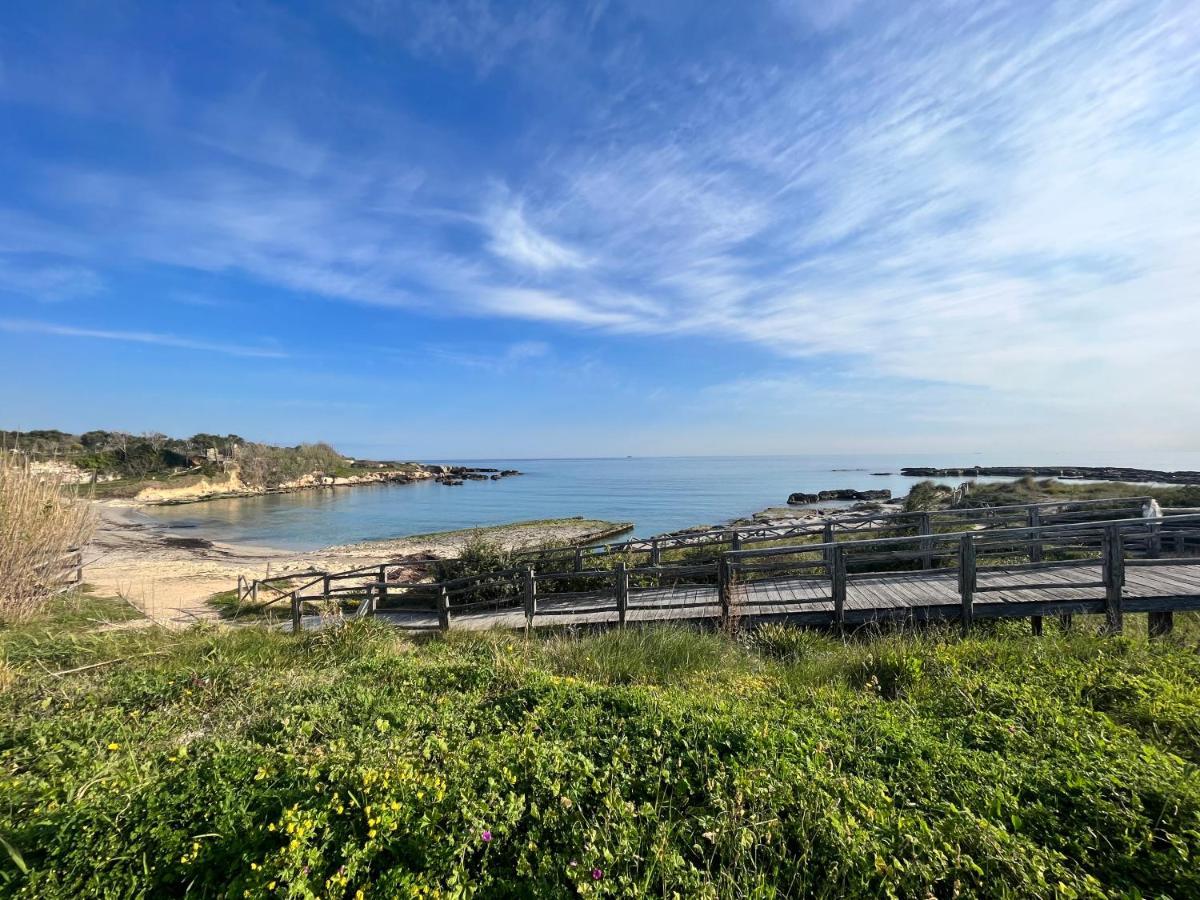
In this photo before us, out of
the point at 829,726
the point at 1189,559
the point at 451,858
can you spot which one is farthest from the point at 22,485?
the point at 1189,559

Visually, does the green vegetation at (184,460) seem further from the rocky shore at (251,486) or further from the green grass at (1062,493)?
the green grass at (1062,493)

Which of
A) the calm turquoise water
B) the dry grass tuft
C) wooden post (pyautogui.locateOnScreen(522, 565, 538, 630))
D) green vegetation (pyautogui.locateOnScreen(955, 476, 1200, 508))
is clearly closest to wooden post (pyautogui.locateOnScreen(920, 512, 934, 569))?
wooden post (pyautogui.locateOnScreen(522, 565, 538, 630))

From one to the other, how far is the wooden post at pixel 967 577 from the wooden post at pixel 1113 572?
1.61 metres

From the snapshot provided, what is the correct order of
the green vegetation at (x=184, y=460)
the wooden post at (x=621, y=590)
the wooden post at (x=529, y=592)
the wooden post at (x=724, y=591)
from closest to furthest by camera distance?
the wooden post at (x=724, y=591) < the wooden post at (x=621, y=590) < the wooden post at (x=529, y=592) < the green vegetation at (x=184, y=460)

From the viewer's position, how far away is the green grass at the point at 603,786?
2324 mm

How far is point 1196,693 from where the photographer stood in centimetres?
422

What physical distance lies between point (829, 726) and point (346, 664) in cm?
498

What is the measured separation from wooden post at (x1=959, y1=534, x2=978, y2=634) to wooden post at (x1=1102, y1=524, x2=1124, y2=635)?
1.61 m

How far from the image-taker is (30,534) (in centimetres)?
853

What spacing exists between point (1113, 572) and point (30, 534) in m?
16.1

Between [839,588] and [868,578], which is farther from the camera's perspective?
[868,578]

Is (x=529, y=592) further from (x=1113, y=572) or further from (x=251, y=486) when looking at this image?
(x=251, y=486)

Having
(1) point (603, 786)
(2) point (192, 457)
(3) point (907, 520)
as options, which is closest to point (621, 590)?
(1) point (603, 786)

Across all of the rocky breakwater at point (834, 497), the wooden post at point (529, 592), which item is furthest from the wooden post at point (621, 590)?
the rocky breakwater at point (834, 497)
